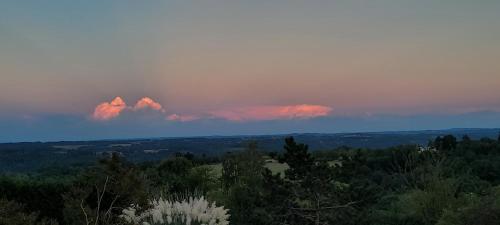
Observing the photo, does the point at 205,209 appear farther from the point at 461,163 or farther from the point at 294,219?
the point at 461,163

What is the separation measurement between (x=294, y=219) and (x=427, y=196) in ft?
12.6

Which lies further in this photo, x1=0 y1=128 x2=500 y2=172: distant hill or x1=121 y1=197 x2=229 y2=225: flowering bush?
x1=0 y1=128 x2=500 y2=172: distant hill

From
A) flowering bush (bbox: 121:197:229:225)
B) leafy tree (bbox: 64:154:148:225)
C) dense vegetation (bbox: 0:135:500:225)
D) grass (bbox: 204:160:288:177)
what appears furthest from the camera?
grass (bbox: 204:160:288:177)

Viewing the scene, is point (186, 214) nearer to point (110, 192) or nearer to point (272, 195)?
point (110, 192)

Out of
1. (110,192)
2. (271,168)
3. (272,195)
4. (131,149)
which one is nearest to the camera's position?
(110,192)

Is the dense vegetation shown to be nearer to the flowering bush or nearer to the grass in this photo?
the flowering bush

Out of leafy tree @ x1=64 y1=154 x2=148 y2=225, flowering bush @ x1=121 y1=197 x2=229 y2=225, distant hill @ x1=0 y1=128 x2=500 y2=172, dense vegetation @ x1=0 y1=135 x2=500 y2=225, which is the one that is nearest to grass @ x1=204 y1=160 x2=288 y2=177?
distant hill @ x1=0 y1=128 x2=500 y2=172

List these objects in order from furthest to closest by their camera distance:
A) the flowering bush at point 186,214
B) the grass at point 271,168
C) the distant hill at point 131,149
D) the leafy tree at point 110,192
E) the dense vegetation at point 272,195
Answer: the distant hill at point 131,149, the grass at point 271,168, the dense vegetation at point 272,195, the leafy tree at point 110,192, the flowering bush at point 186,214

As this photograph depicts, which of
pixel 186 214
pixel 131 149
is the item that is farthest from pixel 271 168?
pixel 131 149

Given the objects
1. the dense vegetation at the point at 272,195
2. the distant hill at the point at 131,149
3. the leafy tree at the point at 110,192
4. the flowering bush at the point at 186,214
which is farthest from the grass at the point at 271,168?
the flowering bush at the point at 186,214

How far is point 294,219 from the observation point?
11156 mm

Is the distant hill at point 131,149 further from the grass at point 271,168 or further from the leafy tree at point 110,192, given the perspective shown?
the leafy tree at point 110,192

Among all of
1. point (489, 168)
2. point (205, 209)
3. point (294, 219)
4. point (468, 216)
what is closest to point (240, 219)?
point (294, 219)

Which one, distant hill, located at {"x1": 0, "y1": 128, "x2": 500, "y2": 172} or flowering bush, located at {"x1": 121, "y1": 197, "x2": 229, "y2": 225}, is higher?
distant hill, located at {"x1": 0, "y1": 128, "x2": 500, "y2": 172}
